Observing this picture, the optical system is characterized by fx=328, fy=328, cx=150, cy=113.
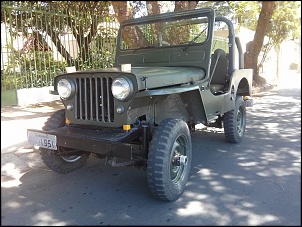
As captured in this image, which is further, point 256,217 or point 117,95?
point 117,95

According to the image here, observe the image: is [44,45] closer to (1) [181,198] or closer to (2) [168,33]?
(2) [168,33]

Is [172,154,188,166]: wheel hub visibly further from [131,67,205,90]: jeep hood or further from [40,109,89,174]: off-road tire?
[40,109,89,174]: off-road tire

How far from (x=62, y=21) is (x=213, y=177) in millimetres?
5572

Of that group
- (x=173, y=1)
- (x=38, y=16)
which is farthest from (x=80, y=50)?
(x=173, y=1)

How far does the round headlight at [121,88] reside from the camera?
3.14 meters

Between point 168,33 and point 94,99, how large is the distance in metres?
2.01

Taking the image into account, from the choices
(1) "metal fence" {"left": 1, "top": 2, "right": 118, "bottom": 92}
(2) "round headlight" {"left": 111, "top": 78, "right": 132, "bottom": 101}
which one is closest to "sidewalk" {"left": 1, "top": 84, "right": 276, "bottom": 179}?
(1) "metal fence" {"left": 1, "top": 2, "right": 118, "bottom": 92}

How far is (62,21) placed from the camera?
305 inches

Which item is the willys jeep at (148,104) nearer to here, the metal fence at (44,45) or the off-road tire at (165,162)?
the off-road tire at (165,162)

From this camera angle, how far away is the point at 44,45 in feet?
25.2

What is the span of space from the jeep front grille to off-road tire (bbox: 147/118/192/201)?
1.79 ft

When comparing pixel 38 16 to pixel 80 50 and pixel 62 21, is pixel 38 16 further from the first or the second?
pixel 80 50

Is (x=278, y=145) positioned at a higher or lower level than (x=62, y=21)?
lower

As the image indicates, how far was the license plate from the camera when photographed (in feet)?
11.0
